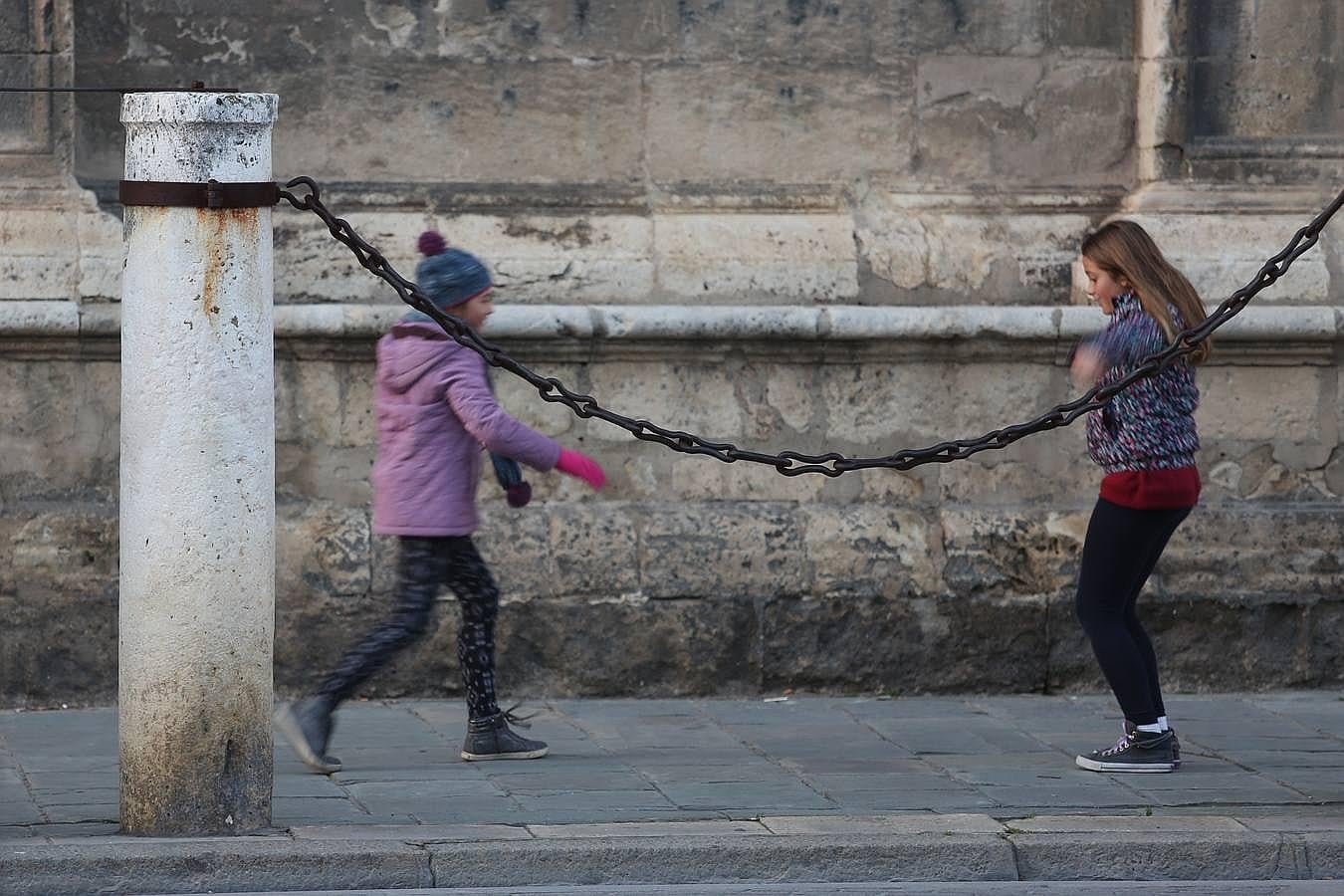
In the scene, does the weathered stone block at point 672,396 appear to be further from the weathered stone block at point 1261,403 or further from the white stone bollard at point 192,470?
the white stone bollard at point 192,470

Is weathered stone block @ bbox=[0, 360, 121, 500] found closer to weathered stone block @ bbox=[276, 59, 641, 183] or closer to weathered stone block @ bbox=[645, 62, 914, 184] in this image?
weathered stone block @ bbox=[276, 59, 641, 183]

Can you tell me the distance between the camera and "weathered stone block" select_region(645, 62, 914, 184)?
796cm

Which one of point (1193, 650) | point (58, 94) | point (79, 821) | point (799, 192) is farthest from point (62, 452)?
point (1193, 650)

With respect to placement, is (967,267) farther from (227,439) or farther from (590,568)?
(227,439)

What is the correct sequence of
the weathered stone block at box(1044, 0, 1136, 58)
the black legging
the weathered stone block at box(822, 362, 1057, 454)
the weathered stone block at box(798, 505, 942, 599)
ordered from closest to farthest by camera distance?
1. the black legging
2. the weathered stone block at box(798, 505, 942, 599)
3. the weathered stone block at box(822, 362, 1057, 454)
4. the weathered stone block at box(1044, 0, 1136, 58)

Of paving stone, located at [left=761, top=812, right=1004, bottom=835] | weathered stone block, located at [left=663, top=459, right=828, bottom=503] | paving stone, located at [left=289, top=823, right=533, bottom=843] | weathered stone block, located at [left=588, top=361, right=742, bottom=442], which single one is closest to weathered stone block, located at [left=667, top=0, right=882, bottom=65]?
weathered stone block, located at [left=588, top=361, right=742, bottom=442]

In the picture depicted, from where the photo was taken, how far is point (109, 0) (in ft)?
25.2

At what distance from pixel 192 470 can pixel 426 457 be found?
105 cm

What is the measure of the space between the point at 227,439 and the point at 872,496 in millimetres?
3042

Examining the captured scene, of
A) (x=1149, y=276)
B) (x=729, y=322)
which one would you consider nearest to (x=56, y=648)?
(x=729, y=322)

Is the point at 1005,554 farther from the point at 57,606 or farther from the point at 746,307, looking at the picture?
the point at 57,606

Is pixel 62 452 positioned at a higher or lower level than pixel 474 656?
higher

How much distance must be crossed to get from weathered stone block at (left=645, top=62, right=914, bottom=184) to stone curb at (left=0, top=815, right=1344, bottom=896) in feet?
9.93

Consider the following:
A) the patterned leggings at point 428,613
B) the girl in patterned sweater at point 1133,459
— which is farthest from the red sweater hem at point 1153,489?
the patterned leggings at point 428,613
